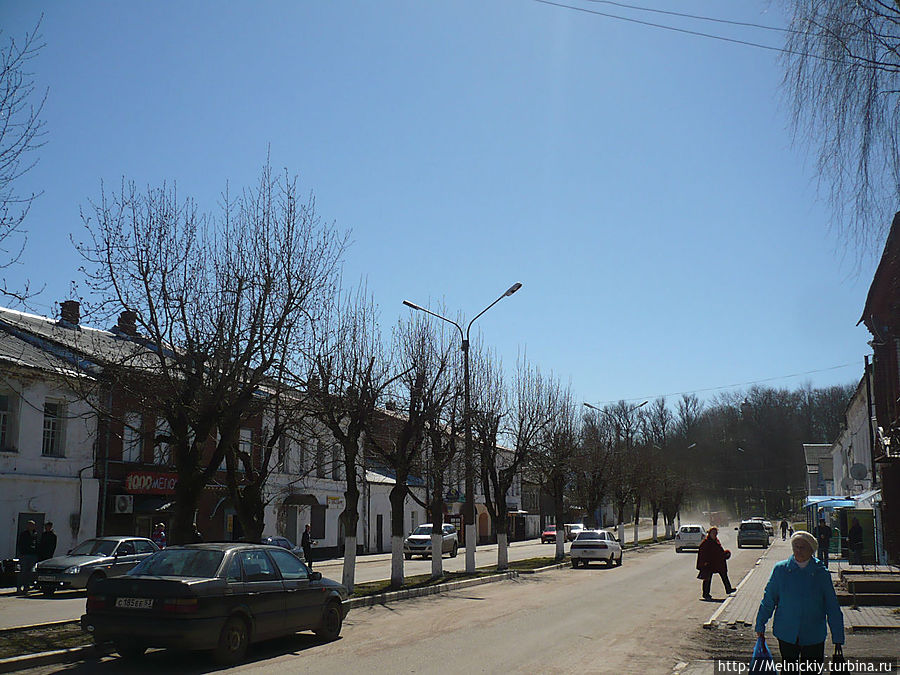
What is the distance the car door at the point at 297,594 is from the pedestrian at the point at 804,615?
23.7 ft

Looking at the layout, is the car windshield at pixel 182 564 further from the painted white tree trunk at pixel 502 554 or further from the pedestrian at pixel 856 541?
the pedestrian at pixel 856 541

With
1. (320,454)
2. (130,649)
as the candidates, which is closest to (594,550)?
(320,454)

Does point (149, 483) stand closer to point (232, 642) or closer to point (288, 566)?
point (288, 566)

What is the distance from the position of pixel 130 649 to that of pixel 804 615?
320 inches

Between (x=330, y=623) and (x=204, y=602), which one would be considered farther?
(x=330, y=623)

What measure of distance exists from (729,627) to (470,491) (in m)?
17.0

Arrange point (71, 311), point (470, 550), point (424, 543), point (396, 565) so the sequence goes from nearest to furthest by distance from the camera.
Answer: point (71, 311)
point (396, 565)
point (470, 550)
point (424, 543)

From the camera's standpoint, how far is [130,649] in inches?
414

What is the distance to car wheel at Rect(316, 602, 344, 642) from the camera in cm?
1284

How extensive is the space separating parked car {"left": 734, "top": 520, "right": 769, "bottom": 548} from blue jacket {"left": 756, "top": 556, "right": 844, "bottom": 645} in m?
45.9

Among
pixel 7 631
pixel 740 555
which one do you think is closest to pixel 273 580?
pixel 7 631

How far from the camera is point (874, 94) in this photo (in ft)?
27.2

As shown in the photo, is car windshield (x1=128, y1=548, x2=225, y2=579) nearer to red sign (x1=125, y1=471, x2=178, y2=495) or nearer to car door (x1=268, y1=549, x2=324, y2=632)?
car door (x1=268, y1=549, x2=324, y2=632)

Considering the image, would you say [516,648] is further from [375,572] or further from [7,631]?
[375,572]
